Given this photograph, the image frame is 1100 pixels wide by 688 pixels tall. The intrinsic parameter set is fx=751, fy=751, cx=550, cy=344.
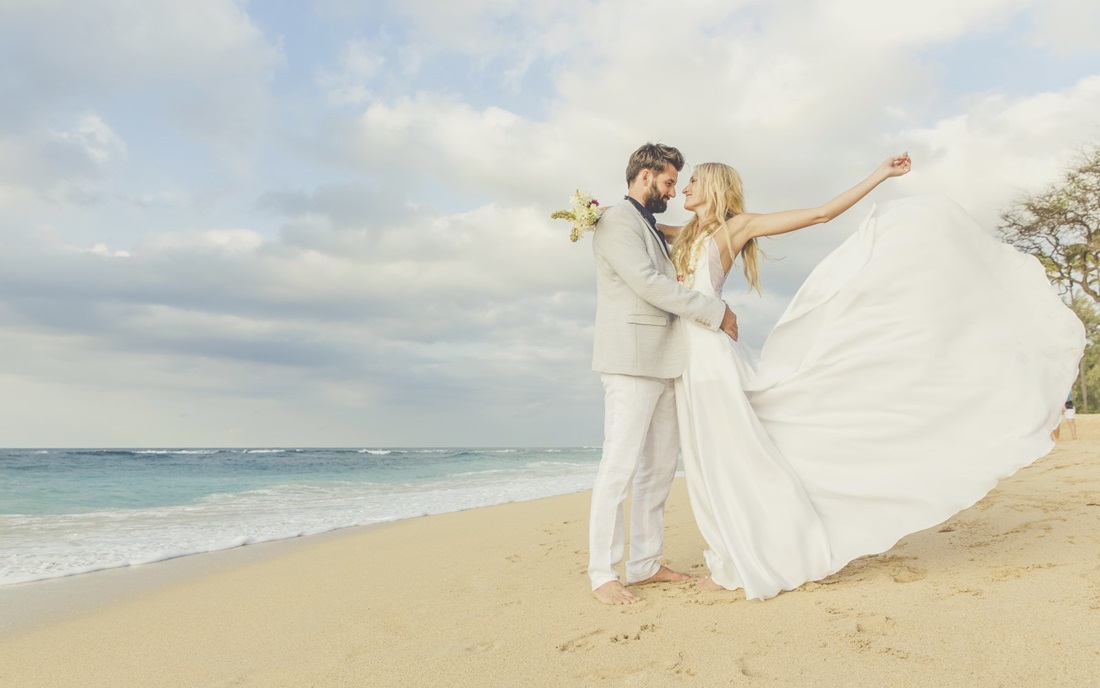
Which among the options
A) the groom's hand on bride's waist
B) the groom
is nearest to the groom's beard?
the groom

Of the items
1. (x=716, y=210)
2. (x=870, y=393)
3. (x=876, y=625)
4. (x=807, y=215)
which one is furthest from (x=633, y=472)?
(x=807, y=215)

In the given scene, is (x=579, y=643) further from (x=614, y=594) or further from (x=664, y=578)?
(x=664, y=578)

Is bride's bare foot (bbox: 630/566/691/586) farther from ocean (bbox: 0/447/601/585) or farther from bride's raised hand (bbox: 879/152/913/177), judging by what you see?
ocean (bbox: 0/447/601/585)

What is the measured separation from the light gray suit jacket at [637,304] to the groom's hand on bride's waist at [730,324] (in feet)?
0.18

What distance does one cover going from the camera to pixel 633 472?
3.71 metres

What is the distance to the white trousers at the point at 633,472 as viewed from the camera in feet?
12.1

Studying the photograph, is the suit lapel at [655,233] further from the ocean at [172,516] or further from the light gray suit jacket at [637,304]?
the ocean at [172,516]

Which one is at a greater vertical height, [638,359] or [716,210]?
[716,210]

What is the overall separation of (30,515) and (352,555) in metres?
7.38

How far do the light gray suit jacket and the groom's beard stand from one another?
14cm

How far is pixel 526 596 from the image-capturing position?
12.4 feet

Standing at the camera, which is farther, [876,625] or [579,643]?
[579,643]

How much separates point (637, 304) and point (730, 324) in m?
0.48

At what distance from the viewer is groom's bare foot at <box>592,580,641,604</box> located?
3.46 meters
